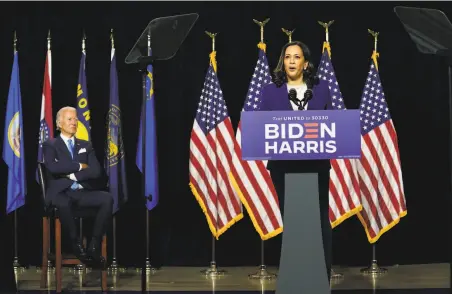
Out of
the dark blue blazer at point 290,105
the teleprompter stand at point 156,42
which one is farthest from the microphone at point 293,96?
the teleprompter stand at point 156,42

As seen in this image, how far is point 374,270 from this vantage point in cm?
691

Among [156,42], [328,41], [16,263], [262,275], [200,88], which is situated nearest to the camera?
[156,42]

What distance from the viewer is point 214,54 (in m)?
6.98

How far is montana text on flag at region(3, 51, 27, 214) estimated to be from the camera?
6988 mm

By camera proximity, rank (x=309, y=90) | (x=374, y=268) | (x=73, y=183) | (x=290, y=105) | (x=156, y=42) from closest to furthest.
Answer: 1. (x=309, y=90)
2. (x=290, y=105)
3. (x=156, y=42)
4. (x=73, y=183)
5. (x=374, y=268)

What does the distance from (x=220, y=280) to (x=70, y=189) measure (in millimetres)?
1492

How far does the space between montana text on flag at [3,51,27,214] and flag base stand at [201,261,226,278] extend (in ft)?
5.44

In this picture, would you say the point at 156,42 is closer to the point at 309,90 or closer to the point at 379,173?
the point at 309,90

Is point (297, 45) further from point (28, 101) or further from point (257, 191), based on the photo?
point (28, 101)

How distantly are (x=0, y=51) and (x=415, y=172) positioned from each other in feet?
12.8

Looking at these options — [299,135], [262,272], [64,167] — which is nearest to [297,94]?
[299,135]

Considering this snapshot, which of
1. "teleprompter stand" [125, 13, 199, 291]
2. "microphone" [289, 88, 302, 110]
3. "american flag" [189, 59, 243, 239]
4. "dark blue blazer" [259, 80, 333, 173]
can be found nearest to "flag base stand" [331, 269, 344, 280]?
"american flag" [189, 59, 243, 239]

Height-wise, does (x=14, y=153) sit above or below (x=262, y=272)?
above

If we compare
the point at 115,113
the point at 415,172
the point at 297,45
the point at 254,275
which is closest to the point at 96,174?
the point at 115,113
